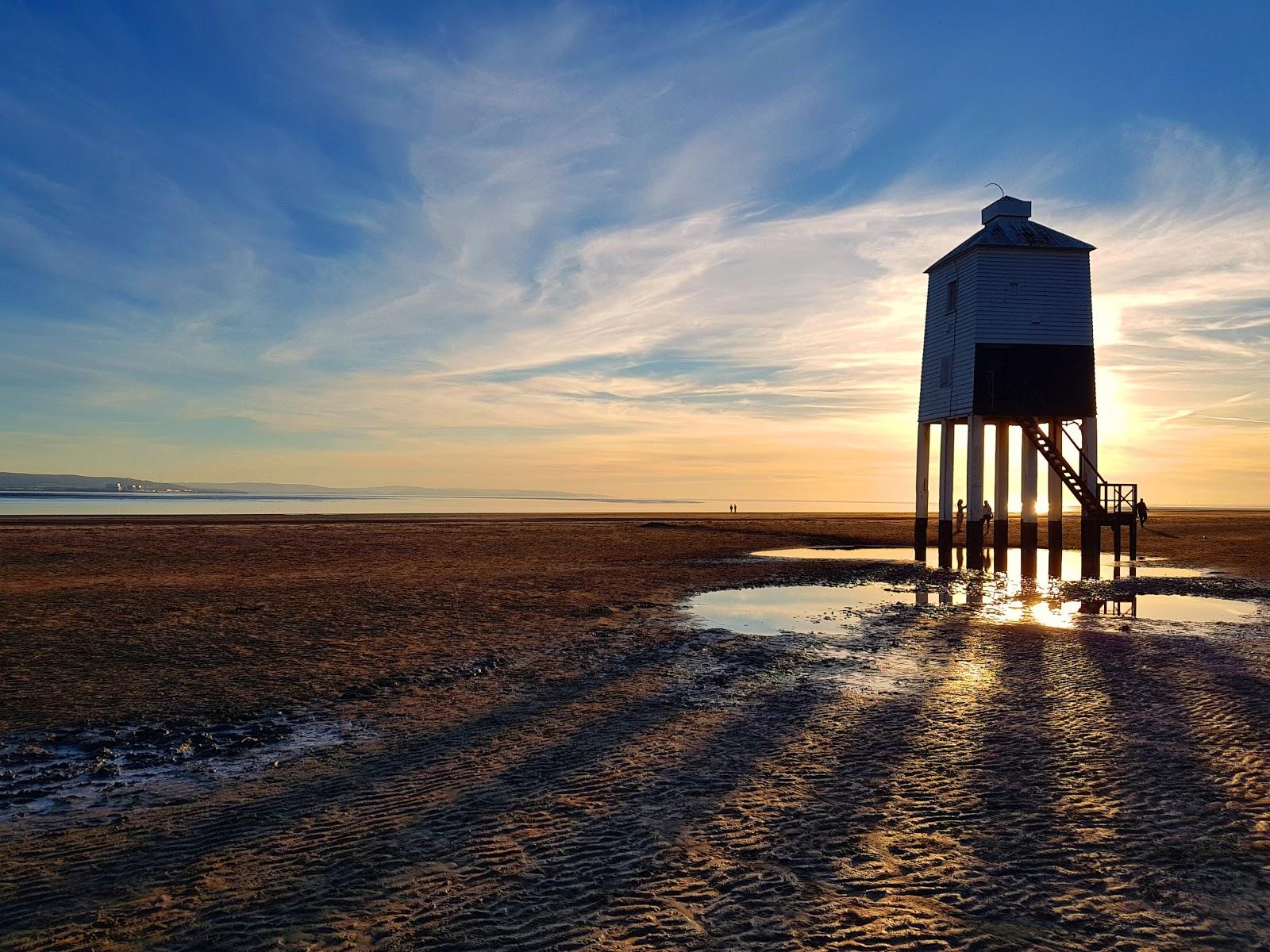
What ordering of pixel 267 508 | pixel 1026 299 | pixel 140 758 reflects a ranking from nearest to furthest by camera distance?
pixel 140 758 → pixel 1026 299 → pixel 267 508

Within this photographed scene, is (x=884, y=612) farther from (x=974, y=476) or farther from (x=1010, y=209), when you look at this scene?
(x=1010, y=209)

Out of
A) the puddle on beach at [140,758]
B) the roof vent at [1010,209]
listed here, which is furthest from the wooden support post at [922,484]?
the puddle on beach at [140,758]

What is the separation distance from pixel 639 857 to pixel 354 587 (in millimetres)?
17464

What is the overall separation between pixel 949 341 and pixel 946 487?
18.2 feet

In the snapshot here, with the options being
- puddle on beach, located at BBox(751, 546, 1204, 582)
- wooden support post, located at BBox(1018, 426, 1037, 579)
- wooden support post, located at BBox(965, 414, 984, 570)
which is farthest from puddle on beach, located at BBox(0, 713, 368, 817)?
wooden support post, located at BBox(1018, 426, 1037, 579)

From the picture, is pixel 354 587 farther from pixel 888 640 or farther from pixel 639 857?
pixel 639 857

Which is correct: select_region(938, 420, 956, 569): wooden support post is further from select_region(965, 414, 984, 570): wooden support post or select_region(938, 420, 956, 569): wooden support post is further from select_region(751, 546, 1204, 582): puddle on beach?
select_region(965, 414, 984, 570): wooden support post

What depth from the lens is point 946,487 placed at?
33.1 m

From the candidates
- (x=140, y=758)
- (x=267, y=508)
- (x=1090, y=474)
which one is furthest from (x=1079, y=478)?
(x=267, y=508)

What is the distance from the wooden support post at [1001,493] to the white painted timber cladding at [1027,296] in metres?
4.37

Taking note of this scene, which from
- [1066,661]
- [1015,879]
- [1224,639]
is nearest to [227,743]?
[1015,879]

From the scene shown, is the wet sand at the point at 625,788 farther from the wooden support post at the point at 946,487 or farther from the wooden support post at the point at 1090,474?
the wooden support post at the point at 946,487

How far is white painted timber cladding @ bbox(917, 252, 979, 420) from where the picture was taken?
29.8 m

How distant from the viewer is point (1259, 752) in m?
8.62
